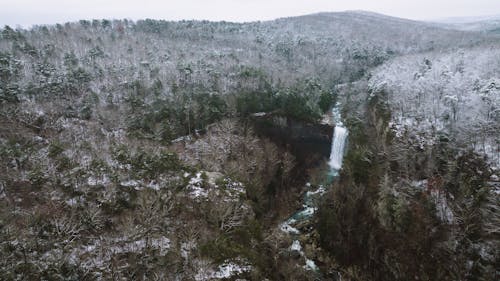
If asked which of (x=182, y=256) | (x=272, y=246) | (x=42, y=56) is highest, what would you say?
(x=42, y=56)

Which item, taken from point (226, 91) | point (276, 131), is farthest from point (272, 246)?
point (226, 91)

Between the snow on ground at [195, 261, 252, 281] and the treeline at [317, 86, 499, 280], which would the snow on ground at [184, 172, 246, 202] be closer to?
the snow on ground at [195, 261, 252, 281]

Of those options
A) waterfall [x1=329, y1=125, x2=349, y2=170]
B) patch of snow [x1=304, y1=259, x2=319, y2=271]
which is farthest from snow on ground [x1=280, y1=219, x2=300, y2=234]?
waterfall [x1=329, y1=125, x2=349, y2=170]

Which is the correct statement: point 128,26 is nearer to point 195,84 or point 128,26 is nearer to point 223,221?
point 195,84

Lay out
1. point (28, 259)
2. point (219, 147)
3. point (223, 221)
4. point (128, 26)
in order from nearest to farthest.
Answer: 1. point (28, 259)
2. point (223, 221)
3. point (219, 147)
4. point (128, 26)

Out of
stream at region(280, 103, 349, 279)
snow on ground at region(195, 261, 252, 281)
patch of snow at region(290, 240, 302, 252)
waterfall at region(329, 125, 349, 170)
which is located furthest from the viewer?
waterfall at region(329, 125, 349, 170)
